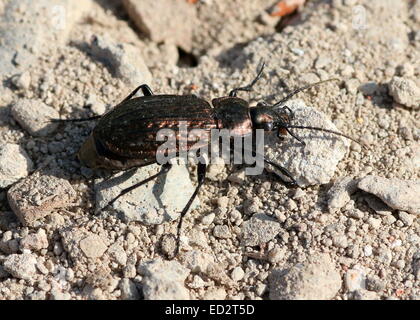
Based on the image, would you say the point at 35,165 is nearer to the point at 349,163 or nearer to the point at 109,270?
the point at 109,270

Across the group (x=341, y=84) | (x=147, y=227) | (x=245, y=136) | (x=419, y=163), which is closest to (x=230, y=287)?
(x=147, y=227)

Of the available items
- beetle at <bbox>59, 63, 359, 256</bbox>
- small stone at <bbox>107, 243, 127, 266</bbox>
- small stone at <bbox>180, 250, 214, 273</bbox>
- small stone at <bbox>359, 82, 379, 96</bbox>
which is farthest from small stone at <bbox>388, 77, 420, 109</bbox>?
small stone at <bbox>107, 243, 127, 266</bbox>

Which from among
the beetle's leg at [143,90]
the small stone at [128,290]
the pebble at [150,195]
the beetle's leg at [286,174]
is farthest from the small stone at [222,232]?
the beetle's leg at [143,90]

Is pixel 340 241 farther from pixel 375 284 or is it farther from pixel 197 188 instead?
pixel 197 188

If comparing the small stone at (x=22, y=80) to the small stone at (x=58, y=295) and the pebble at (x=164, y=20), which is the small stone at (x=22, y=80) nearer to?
the pebble at (x=164, y=20)

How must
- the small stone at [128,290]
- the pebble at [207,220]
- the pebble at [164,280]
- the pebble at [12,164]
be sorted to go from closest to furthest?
the pebble at [164,280] < the small stone at [128,290] < the pebble at [207,220] < the pebble at [12,164]

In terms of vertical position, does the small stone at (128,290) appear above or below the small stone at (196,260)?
below

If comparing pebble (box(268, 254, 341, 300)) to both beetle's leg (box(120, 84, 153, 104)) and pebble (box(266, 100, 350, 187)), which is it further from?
beetle's leg (box(120, 84, 153, 104))
